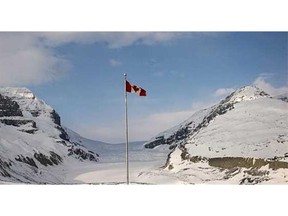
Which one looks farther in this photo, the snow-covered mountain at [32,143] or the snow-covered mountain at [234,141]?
the snow-covered mountain at [32,143]

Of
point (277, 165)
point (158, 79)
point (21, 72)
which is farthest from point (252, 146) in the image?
point (21, 72)

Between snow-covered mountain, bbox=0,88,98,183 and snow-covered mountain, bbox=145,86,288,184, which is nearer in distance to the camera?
snow-covered mountain, bbox=145,86,288,184

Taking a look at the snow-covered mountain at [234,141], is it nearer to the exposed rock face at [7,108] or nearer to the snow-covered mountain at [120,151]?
the snow-covered mountain at [120,151]

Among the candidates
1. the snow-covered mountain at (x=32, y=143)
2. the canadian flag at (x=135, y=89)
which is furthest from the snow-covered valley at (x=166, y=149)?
the canadian flag at (x=135, y=89)

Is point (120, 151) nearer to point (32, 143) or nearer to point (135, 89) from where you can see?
point (135, 89)

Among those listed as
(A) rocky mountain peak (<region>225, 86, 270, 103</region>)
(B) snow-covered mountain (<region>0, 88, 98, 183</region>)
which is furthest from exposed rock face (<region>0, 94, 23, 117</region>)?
(A) rocky mountain peak (<region>225, 86, 270, 103</region>)

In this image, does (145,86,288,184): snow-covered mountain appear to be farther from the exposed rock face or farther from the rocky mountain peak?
the exposed rock face
